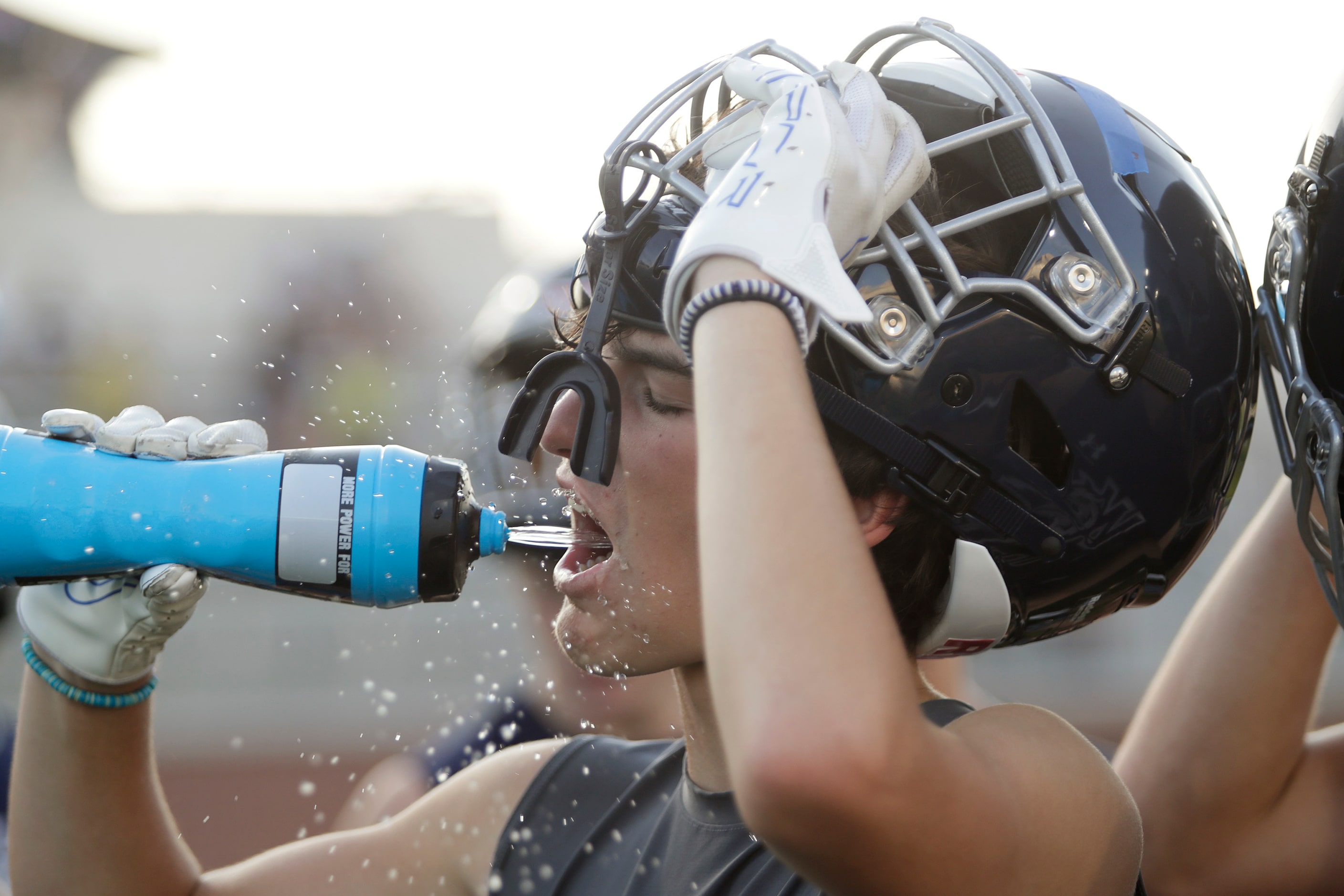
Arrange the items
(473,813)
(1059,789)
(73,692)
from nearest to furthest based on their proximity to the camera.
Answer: (1059,789) → (73,692) → (473,813)

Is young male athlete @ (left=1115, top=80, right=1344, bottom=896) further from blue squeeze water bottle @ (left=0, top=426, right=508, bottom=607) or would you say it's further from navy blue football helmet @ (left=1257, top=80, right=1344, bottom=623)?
blue squeeze water bottle @ (left=0, top=426, right=508, bottom=607)

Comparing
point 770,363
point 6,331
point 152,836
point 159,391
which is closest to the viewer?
point 770,363

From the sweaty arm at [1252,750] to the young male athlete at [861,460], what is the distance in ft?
1.81

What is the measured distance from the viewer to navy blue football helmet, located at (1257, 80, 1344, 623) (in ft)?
6.12

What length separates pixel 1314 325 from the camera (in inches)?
76.3

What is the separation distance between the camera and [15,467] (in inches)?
77.2

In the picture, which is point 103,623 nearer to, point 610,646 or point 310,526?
point 310,526

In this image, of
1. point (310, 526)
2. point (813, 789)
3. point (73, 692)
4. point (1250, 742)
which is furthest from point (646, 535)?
point (1250, 742)

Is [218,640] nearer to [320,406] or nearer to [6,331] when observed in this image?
[320,406]

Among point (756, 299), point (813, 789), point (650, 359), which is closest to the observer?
point (813, 789)

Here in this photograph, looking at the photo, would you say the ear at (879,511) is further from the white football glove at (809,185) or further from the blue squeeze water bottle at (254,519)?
the blue squeeze water bottle at (254,519)

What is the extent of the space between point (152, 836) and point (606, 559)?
117cm

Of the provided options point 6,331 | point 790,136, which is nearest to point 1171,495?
point 790,136

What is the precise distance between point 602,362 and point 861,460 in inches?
19.0
